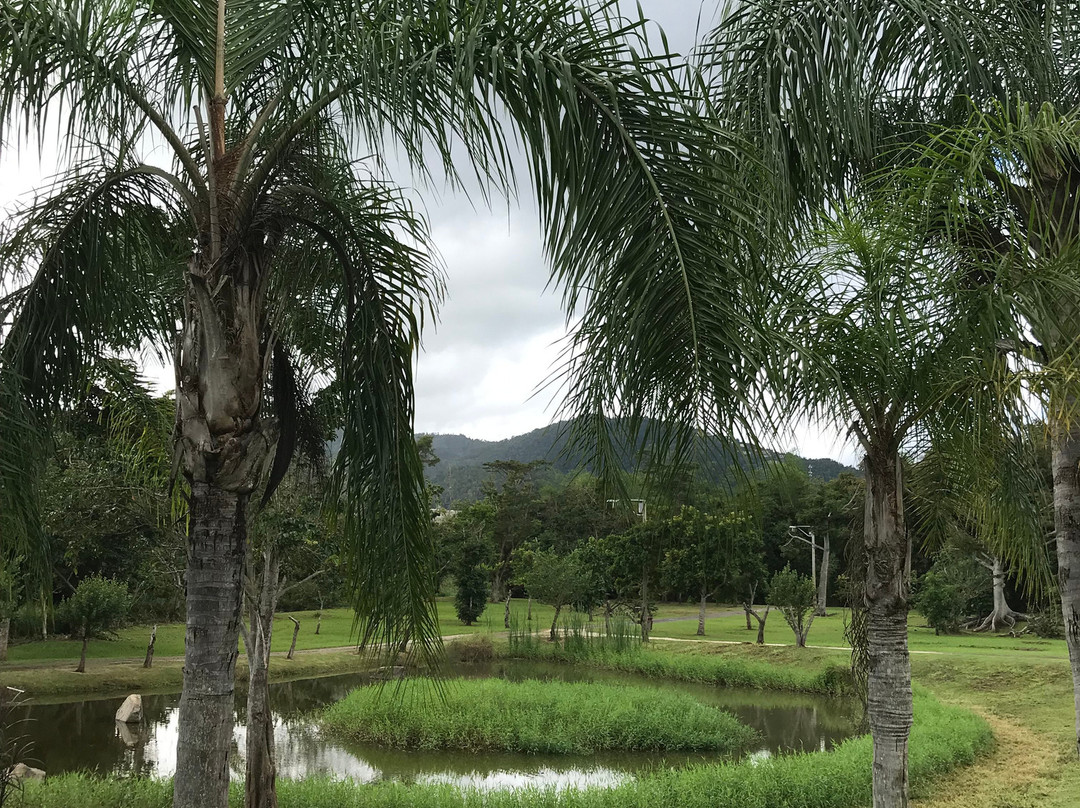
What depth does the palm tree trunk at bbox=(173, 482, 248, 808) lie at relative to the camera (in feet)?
10.8

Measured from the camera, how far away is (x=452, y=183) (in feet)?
10.2

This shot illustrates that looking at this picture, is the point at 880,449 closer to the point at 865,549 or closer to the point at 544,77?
the point at 865,549

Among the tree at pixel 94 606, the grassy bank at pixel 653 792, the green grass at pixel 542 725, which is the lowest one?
the green grass at pixel 542 725

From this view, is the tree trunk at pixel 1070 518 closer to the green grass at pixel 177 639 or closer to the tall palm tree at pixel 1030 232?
the tall palm tree at pixel 1030 232

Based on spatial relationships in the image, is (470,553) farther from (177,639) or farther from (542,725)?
(542,725)

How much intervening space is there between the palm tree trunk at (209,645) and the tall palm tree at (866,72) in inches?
110

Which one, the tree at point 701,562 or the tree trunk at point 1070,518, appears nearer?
the tree trunk at point 1070,518

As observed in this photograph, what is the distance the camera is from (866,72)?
4.33 m

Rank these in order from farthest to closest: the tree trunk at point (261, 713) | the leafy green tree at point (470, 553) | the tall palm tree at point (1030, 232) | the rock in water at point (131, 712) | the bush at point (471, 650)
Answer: the leafy green tree at point (470, 553), the bush at point (471, 650), the rock in water at point (131, 712), the tree trunk at point (261, 713), the tall palm tree at point (1030, 232)

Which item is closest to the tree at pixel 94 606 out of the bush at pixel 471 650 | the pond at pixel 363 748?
the pond at pixel 363 748

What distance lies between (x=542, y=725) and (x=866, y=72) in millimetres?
12372

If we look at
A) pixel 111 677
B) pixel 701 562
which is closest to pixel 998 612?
pixel 701 562

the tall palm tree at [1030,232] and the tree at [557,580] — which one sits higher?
the tall palm tree at [1030,232]

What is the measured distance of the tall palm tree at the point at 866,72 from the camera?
12.7ft
